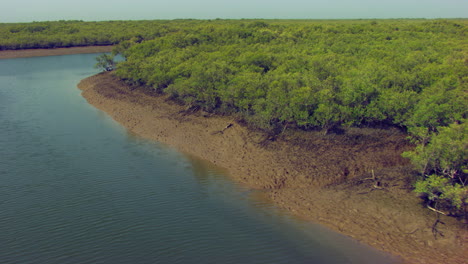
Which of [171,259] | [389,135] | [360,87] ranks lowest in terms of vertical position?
[171,259]

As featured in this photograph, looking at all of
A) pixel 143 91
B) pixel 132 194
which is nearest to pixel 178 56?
pixel 143 91

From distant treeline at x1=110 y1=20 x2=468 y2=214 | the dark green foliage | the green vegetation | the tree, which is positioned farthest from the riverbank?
distant treeline at x1=110 y1=20 x2=468 y2=214

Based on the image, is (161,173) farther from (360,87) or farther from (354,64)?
(354,64)

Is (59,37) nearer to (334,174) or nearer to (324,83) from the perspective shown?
(324,83)

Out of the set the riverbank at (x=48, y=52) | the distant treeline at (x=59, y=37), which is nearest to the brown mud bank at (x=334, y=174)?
the distant treeline at (x=59, y=37)

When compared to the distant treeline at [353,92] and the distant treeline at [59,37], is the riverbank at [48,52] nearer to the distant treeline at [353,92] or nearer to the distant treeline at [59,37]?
the distant treeline at [59,37]

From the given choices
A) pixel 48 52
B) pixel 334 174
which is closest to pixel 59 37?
pixel 48 52
